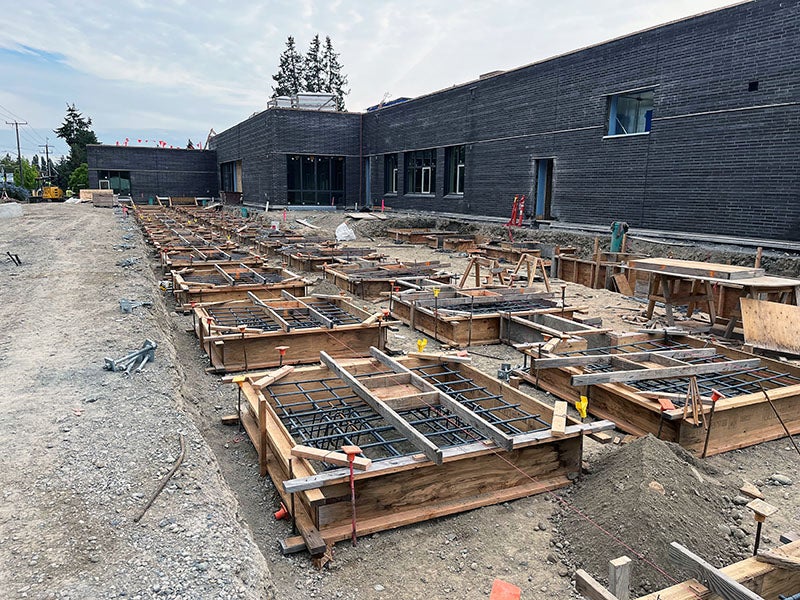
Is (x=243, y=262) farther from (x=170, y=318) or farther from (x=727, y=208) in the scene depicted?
(x=727, y=208)

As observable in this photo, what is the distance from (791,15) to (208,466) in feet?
50.8

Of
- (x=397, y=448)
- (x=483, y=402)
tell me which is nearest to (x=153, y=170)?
(x=483, y=402)

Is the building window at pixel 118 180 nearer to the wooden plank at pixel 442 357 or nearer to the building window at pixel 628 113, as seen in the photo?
the building window at pixel 628 113

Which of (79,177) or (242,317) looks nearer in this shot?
(242,317)

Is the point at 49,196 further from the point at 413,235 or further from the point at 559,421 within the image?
the point at 559,421

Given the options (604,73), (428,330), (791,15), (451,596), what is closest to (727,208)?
(791,15)

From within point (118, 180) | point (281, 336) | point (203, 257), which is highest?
point (118, 180)

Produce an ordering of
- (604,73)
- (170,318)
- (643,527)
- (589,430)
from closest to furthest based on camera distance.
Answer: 1. (643,527)
2. (589,430)
3. (170,318)
4. (604,73)

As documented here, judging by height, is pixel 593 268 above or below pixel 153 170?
below

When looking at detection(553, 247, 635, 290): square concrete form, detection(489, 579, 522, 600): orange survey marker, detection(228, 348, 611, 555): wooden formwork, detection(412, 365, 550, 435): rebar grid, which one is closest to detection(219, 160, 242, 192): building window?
detection(553, 247, 635, 290): square concrete form

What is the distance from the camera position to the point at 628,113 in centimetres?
1778

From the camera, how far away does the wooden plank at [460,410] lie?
4.06 m

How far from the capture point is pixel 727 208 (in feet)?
46.4

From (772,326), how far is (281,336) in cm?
657
